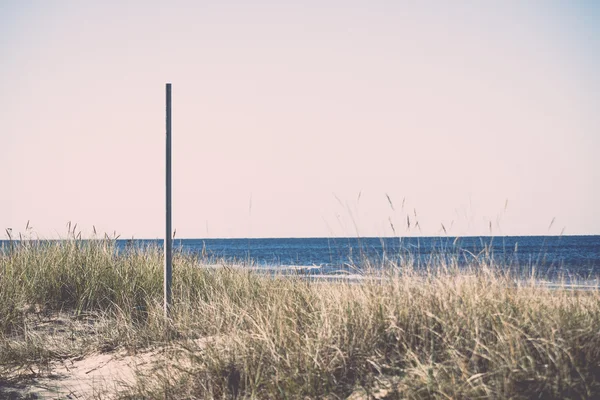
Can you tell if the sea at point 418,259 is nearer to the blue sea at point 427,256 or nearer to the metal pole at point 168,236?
the blue sea at point 427,256

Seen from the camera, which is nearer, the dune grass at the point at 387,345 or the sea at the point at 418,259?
the dune grass at the point at 387,345

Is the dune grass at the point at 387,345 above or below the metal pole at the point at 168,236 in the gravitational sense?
below

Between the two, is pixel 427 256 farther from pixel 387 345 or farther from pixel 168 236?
pixel 387 345

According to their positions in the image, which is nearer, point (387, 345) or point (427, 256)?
point (387, 345)

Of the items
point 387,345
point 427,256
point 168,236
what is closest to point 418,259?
point 387,345

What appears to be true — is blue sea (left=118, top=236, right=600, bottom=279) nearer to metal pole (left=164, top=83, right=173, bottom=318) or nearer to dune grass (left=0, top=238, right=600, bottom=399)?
dune grass (left=0, top=238, right=600, bottom=399)

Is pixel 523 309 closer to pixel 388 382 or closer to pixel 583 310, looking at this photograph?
pixel 583 310

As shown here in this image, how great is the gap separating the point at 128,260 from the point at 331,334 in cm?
516

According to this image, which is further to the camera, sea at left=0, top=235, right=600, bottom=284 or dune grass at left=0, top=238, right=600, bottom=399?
sea at left=0, top=235, right=600, bottom=284

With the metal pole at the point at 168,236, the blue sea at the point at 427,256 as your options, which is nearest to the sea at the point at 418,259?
the blue sea at the point at 427,256

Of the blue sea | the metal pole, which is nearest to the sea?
the blue sea

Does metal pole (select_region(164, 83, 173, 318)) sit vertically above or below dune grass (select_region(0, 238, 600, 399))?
above

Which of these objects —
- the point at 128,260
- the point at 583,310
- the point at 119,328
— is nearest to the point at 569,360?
the point at 583,310

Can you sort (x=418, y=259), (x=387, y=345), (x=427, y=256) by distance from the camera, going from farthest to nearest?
(x=427, y=256), (x=418, y=259), (x=387, y=345)
